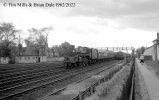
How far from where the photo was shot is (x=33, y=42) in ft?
302

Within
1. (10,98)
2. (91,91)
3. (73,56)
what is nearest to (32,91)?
(10,98)

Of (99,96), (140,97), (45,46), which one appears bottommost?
(140,97)

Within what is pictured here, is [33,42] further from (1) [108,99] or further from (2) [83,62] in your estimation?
(1) [108,99]

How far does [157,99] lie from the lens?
44.2 feet

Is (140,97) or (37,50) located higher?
(37,50)

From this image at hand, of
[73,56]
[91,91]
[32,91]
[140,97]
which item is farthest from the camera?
[73,56]

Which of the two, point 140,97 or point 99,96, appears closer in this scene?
point 99,96

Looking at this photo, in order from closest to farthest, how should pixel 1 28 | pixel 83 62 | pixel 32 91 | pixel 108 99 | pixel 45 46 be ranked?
pixel 108 99, pixel 32 91, pixel 83 62, pixel 1 28, pixel 45 46

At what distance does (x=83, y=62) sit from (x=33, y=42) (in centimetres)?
5899

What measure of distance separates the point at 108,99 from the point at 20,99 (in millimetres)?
4360

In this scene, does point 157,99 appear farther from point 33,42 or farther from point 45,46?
point 33,42

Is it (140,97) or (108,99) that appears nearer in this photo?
(108,99)

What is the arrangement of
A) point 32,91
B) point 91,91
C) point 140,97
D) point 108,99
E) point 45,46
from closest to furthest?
point 108,99
point 91,91
point 32,91
point 140,97
point 45,46

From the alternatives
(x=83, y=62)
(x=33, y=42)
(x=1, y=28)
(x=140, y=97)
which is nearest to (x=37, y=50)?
(x=33, y=42)
